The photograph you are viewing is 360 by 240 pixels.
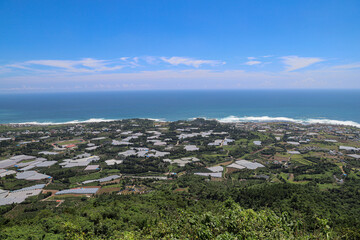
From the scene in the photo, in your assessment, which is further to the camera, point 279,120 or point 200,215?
point 279,120

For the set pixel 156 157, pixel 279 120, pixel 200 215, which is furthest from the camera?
pixel 279 120

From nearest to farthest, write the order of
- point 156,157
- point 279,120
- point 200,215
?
point 200,215, point 156,157, point 279,120

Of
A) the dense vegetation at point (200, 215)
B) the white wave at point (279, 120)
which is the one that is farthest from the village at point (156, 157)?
the white wave at point (279, 120)

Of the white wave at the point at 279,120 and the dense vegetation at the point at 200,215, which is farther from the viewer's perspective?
the white wave at the point at 279,120

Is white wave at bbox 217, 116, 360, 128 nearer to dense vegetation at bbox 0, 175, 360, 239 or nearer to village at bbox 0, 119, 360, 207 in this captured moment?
village at bbox 0, 119, 360, 207

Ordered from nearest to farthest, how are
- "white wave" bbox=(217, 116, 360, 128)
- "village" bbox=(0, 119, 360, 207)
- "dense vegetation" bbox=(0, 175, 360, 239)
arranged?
"dense vegetation" bbox=(0, 175, 360, 239), "village" bbox=(0, 119, 360, 207), "white wave" bbox=(217, 116, 360, 128)

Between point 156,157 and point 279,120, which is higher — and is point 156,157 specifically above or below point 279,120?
below

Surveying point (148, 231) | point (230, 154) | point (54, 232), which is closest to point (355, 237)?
point (148, 231)

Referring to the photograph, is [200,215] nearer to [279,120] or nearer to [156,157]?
[156,157]

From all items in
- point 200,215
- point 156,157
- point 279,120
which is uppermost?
point 200,215

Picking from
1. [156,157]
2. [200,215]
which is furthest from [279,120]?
[200,215]

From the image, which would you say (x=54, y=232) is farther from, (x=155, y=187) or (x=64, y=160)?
(x=64, y=160)

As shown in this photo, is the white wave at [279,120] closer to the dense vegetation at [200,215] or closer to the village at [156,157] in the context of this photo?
the village at [156,157]

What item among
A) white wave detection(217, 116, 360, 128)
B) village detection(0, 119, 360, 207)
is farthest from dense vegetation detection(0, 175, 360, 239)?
white wave detection(217, 116, 360, 128)
